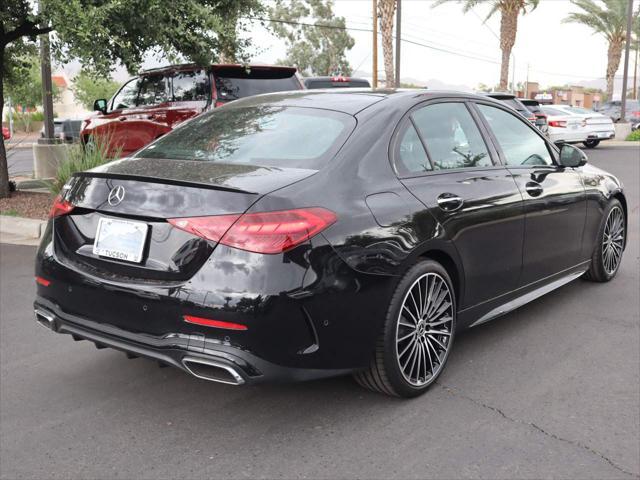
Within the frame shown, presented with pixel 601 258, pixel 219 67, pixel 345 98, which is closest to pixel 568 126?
pixel 219 67

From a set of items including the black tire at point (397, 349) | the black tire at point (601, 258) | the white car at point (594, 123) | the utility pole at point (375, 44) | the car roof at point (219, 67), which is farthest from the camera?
the utility pole at point (375, 44)

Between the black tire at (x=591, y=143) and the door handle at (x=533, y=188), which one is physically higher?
the door handle at (x=533, y=188)

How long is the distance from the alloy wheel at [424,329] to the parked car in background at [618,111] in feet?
126

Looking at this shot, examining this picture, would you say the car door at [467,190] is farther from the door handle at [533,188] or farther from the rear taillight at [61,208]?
the rear taillight at [61,208]

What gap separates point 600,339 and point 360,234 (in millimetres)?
2316

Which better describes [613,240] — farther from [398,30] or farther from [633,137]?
[633,137]

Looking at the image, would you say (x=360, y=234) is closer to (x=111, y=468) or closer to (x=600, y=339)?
(x=111, y=468)

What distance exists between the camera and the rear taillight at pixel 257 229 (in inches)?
114

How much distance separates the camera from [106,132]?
1118 cm

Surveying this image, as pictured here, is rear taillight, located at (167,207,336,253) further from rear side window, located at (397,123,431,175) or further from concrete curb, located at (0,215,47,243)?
concrete curb, located at (0,215,47,243)

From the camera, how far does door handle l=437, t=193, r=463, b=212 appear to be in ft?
12.2

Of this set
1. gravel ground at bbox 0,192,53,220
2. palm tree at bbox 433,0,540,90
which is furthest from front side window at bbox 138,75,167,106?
palm tree at bbox 433,0,540,90

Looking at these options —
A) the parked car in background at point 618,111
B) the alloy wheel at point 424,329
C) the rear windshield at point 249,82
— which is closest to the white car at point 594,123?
the rear windshield at point 249,82

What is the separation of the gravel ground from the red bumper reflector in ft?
20.9
